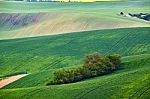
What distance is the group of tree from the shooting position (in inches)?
1921

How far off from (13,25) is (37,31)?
16091 mm

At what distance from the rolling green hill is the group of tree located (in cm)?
123

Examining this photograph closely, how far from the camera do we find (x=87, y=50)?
67250mm

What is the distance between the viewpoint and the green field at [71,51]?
41.4 m

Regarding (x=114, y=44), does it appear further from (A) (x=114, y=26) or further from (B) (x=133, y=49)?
(A) (x=114, y=26)

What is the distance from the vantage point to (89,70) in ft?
163

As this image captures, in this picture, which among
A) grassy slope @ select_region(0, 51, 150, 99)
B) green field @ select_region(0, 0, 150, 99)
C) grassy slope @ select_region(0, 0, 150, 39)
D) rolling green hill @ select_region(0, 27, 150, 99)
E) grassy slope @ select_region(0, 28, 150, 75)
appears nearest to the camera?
grassy slope @ select_region(0, 51, 150, 99)

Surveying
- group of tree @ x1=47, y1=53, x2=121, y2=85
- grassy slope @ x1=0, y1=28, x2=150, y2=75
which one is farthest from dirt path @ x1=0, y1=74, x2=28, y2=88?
group of tree @ x1=47, y1=53, x2=121, y2=85

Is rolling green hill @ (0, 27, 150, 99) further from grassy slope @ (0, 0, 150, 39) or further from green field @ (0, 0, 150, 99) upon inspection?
grassy slope @ (0, 0, 150, 39)

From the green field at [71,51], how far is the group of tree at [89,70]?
3.49 ft

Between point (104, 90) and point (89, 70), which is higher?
point (104, 90)

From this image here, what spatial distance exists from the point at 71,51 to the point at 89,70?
18.0 metres

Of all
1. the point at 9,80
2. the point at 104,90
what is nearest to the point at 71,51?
the point at 9,80

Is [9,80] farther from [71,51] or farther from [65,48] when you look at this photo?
[65,48]
